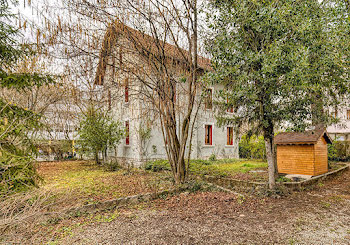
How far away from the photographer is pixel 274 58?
570 cm

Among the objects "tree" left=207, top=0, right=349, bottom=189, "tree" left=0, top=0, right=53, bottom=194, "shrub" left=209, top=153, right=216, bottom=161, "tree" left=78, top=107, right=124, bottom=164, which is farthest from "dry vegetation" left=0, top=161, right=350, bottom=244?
"shrub" left=209, top=153, right=216, bottom=161

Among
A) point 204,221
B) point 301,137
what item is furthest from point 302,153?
point 204,221

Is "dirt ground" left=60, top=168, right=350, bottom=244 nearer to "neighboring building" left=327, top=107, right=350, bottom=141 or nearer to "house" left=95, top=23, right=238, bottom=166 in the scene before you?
"house" left=95, top=23, right=238, bottom=166

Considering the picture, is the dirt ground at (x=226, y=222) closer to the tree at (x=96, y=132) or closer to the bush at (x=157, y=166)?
the bush at (x=157, y=166)

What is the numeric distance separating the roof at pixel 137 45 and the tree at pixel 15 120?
171 cm

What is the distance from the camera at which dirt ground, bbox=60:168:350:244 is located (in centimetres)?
390

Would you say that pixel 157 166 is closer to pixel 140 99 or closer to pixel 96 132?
pixel 96 132

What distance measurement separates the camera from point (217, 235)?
404cm

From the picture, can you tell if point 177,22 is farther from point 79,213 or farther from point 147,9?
point 79,213

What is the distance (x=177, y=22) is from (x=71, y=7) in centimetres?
311

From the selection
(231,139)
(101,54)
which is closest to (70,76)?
(101,54)

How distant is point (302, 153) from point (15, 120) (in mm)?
10792

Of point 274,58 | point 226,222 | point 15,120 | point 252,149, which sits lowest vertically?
point 226,222

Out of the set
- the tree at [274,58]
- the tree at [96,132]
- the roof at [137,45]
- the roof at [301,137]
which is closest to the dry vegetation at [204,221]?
the tree at [274,58]
